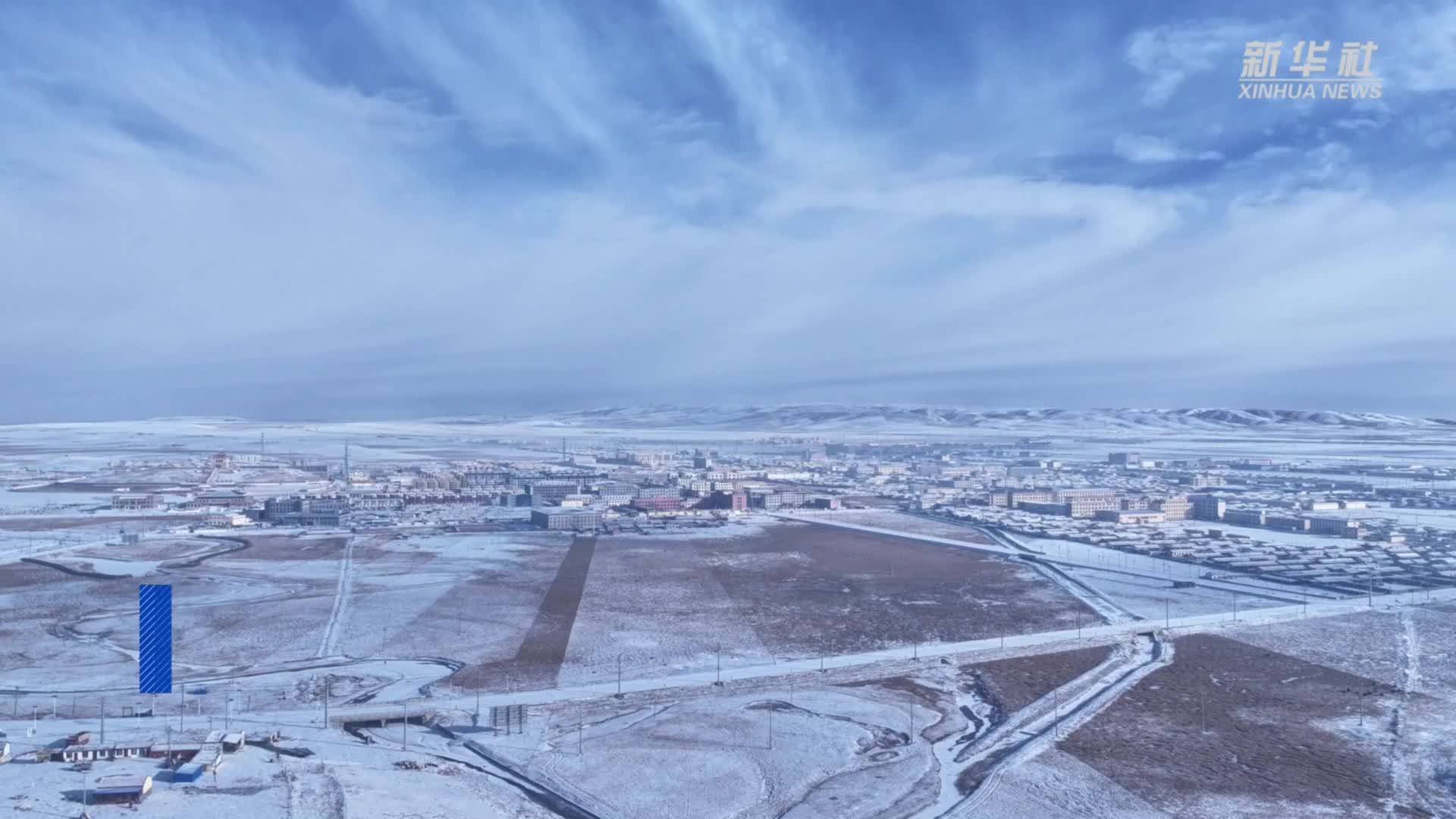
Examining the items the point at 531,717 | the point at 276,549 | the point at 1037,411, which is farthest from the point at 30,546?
the point at 1037,411

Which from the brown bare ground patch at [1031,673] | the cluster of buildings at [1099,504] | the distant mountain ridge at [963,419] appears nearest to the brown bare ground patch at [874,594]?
the brown bare ground patch at [1031,673]

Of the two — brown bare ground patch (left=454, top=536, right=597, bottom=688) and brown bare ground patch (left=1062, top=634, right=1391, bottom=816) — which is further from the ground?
brown bare ground patch (left=1062, top=634, right=1391, bottom=816)

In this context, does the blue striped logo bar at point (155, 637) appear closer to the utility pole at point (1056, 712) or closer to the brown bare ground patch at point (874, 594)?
the brown bare ground patch at point (874, 594)

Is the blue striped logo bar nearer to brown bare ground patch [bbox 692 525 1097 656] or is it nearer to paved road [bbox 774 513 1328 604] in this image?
brown bare ground patch [bbox 692 525 1097 656]

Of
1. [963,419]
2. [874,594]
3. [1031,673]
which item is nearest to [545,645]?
[1031,673]

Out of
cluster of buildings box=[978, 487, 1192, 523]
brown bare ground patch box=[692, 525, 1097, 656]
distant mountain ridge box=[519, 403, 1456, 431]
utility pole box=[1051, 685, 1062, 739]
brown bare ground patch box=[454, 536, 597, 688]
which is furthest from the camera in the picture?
distant mountain ridge box=[519, 403, 1456, 431]

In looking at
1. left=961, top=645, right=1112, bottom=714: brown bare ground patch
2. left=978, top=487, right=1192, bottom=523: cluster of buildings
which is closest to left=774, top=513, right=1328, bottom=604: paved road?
left=978, top=487, right=1192, bottom=523: cluster of buildings

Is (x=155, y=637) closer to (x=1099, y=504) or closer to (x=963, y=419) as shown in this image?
(x=1099, y=504)
